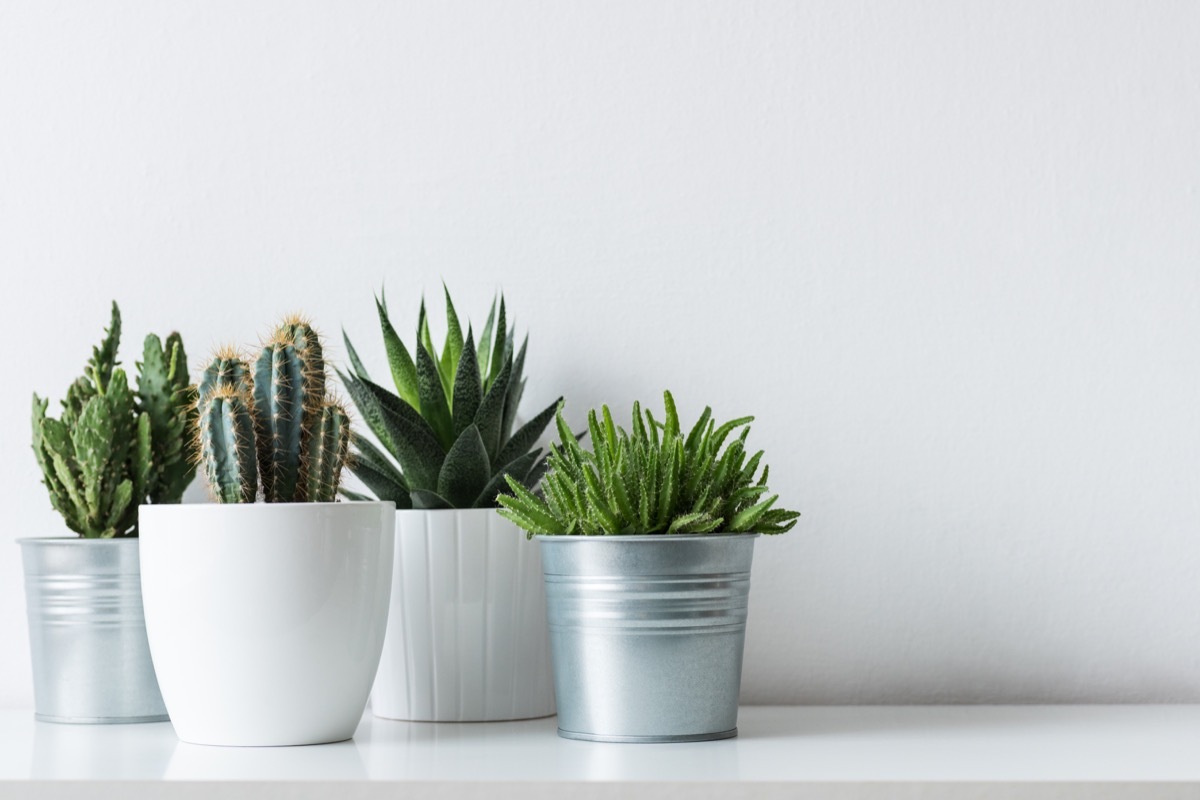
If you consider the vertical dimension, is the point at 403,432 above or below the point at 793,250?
below

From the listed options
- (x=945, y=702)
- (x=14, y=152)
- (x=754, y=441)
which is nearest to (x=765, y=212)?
(x=754, y=441)

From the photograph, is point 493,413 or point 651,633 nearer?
point 651,633

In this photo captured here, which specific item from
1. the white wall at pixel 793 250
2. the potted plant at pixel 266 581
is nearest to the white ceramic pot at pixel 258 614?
the potted plant at pixel 266 581

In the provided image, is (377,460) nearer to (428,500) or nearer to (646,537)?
(428,500)

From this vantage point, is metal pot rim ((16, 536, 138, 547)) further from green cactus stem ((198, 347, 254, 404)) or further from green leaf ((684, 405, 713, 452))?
green leaf ((684, 405, 713, 452))

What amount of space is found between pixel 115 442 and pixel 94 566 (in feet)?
0.35

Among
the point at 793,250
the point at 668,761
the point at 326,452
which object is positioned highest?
the point at 793,250

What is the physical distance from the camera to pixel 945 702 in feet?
3.63

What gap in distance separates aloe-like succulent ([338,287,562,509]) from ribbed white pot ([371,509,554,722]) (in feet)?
0.10

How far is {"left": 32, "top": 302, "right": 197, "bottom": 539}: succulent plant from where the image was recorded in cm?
101

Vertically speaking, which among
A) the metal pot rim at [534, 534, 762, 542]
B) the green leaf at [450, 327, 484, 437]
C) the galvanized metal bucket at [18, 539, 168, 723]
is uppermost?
the green leaf at [450, 327, 484, 437]

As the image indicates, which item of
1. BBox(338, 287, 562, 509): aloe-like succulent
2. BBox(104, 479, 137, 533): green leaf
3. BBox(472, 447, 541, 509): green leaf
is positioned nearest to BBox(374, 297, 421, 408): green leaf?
BBox(338, 287, 562, 509): aloe-like succulent

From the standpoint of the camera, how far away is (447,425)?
103 centimetres

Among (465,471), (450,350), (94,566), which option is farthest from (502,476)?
(94,566)
